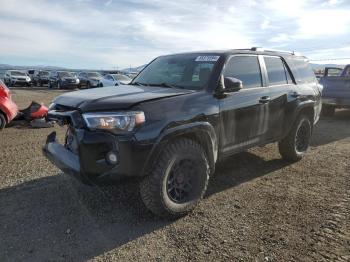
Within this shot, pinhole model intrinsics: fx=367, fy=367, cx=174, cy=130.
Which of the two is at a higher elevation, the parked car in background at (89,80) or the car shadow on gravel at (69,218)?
the car shadow on gravel at (69,218)

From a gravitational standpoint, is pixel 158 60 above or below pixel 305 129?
above

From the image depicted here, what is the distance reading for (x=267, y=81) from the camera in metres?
5.36

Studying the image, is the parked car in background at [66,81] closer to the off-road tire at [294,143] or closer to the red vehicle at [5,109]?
the red vehicle at [5,109]

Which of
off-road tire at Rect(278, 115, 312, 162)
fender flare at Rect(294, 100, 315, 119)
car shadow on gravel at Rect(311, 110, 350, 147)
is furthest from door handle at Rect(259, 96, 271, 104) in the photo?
car shadow on gravel at Rect(311, 110, 350, 147)

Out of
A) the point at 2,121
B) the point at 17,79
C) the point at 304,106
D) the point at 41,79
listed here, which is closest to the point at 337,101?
the point at 304,106

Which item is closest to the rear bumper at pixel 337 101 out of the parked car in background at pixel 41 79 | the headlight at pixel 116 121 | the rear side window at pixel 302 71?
the rear side window at pixel 302 71

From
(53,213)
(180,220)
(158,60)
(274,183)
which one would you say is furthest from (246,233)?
(158,60)

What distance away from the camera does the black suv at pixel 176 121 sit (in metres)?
3.51

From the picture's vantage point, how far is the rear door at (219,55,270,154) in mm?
4516

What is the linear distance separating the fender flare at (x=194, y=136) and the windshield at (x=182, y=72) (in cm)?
57

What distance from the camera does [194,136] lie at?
4121 millimetres

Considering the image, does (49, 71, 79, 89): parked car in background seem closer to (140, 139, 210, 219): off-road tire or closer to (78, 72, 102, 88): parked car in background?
(78, 72, 102, 88): parked car in background

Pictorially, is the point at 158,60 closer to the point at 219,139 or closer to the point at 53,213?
the point at 219,139

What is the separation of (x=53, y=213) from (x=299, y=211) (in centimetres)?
281
